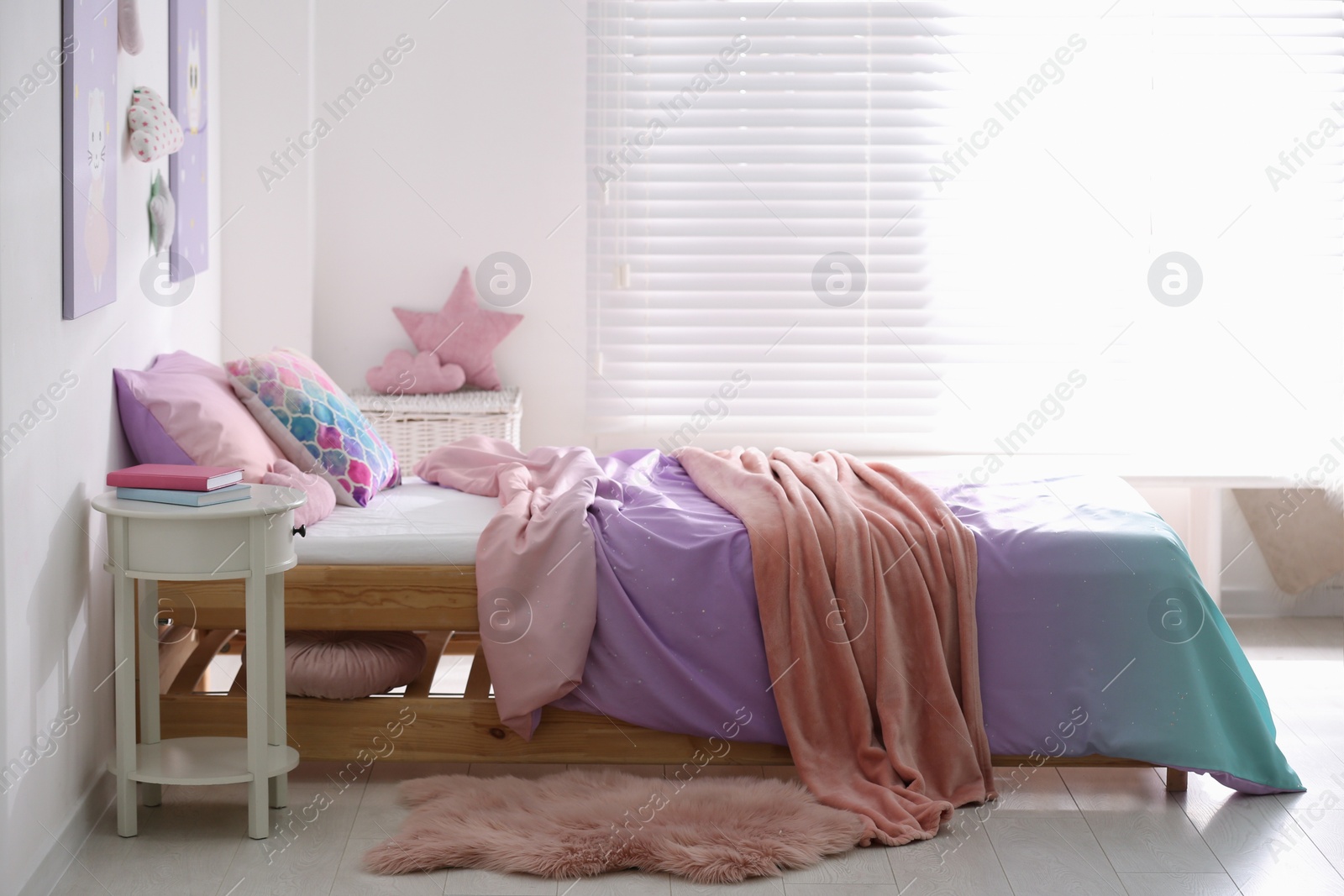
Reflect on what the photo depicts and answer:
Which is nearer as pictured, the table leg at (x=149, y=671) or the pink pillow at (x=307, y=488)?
the table leg at (x=149, y=671)

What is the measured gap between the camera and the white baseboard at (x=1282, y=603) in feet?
13.9

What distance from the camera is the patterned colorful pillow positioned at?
10.1ft

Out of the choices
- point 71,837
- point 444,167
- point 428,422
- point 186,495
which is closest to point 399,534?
point 186,495

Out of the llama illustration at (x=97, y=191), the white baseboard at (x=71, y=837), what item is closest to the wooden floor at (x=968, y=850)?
the white baseboard at (x=71, y=837)

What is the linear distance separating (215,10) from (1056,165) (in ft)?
9.28

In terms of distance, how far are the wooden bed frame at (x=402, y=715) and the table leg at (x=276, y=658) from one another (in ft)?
0.35

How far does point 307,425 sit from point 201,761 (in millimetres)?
843

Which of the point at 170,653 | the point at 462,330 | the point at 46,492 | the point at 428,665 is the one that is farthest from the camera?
the point at 462,330

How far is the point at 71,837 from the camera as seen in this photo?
2463 mm

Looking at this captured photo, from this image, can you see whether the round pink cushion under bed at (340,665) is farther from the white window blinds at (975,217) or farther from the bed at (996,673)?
the white window blinds at (975,217)

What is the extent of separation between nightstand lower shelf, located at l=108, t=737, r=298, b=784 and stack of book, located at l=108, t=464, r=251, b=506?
1.72ft

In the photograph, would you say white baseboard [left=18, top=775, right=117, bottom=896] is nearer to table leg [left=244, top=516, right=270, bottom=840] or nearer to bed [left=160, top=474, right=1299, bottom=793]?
bed [left=160, top=474, right=1299, bottom=793]

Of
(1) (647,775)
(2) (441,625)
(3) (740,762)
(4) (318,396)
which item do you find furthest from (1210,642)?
(4) (318,396)

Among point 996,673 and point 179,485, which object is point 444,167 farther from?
point 996,673
